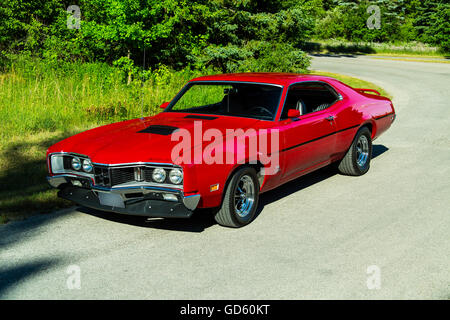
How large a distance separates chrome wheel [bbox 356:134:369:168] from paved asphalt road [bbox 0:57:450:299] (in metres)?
0.52

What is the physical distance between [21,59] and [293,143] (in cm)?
1137

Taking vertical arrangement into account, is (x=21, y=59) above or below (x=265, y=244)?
above

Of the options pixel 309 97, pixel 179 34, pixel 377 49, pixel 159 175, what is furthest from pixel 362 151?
pixel 377 49

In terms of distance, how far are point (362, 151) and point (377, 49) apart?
141ft

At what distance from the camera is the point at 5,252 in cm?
482

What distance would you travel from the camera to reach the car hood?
506 cm

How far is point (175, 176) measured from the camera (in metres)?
4.89

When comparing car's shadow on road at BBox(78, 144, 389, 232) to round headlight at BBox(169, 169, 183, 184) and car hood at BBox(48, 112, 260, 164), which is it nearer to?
round headlight at BBox(169, 169, 183, 184)

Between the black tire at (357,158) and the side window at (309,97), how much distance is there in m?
0.77

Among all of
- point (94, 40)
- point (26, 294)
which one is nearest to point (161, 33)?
point (94, 40)

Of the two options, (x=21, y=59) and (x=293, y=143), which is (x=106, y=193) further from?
(x=21, y=59)

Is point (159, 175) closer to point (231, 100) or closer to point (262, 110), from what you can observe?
point (262, 110)

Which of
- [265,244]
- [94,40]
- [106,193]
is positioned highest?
[94,40]
